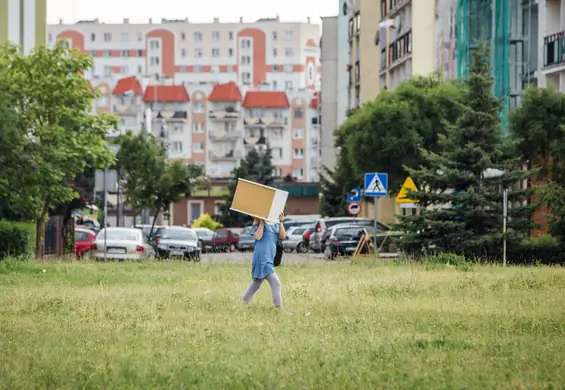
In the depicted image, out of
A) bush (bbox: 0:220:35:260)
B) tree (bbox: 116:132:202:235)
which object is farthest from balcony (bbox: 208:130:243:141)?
bush (bbox: 0:220:35:260)

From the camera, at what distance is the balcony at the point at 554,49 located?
50219 mm

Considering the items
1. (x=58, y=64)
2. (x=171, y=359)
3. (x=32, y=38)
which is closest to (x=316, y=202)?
(x=32, y=38)

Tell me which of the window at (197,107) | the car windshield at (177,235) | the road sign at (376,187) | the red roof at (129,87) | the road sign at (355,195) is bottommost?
the car windshield at (177,235)

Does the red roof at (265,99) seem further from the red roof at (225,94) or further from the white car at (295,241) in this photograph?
the white car at (295,241)

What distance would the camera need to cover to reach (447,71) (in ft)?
231

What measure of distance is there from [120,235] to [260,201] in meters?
24.3

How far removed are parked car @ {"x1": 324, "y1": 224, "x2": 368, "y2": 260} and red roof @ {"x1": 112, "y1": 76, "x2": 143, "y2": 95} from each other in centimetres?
12050

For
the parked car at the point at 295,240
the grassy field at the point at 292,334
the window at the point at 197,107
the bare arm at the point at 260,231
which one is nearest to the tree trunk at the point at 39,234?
the grassy field at the point at 292,334

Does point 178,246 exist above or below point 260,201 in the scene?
below

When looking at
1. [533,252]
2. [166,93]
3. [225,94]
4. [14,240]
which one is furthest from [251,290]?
[225,94]

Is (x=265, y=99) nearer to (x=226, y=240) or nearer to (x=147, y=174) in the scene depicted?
(x=147, y=174)

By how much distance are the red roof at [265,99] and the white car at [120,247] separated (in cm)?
12671

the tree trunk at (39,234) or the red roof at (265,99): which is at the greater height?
the red roof at (265,99)

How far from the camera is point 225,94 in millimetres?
168500
